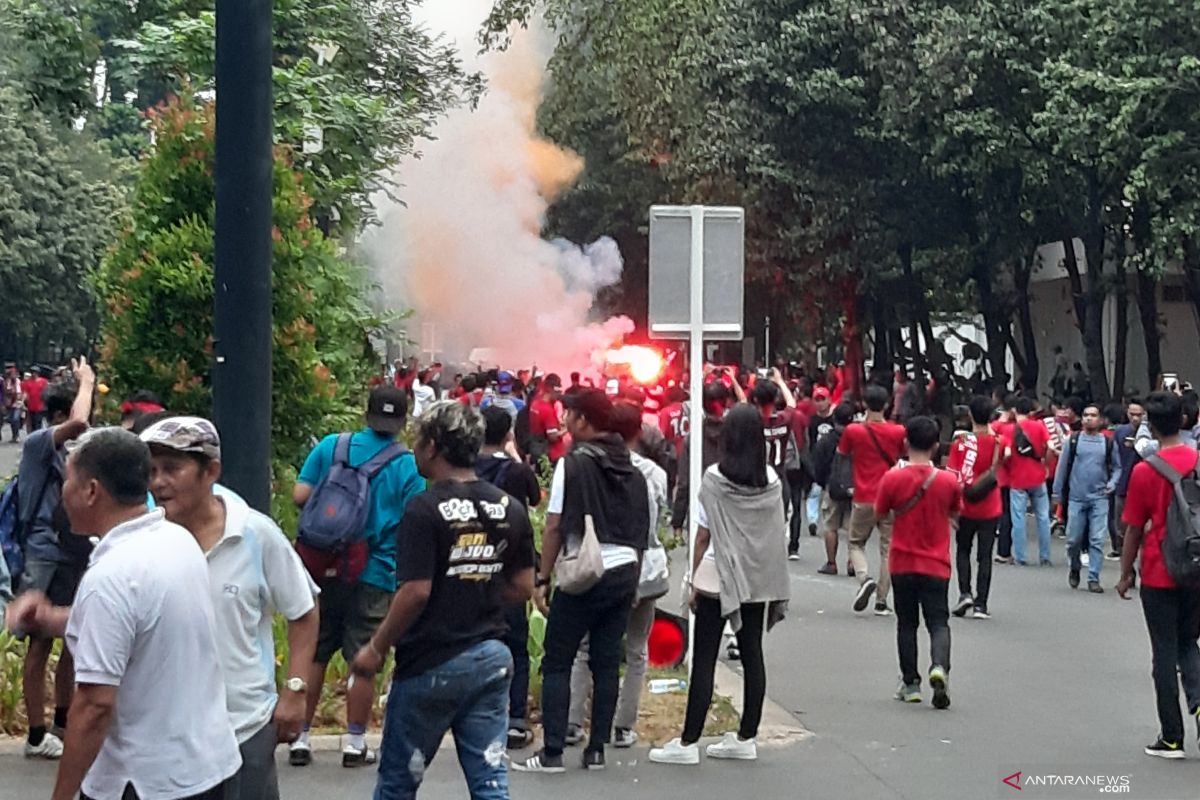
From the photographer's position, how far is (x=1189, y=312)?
3747 cm

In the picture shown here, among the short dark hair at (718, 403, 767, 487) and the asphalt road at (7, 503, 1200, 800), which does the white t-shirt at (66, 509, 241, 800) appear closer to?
the asphalt road at (7, 503, 1200, 800)

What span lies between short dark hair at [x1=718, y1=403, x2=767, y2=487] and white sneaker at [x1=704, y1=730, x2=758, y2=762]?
133 centimetres

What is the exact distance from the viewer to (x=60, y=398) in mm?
8664

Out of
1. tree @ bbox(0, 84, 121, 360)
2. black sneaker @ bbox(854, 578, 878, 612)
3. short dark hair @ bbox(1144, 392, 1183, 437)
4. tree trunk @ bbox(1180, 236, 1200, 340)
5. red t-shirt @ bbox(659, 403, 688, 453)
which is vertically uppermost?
tree @ bbox(0, 84, 121, 360)

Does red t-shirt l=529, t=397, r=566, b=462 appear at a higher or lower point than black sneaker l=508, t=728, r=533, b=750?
higher

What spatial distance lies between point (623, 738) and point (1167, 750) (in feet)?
8.94

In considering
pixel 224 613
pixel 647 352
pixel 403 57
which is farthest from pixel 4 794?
pixel 403 57

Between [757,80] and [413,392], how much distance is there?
775cm

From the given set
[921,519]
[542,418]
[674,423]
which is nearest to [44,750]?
[921,519]

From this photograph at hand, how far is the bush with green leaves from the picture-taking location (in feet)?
39.5

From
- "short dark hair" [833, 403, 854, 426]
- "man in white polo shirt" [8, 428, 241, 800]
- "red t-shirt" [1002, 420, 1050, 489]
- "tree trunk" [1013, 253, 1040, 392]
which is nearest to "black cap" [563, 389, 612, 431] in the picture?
"man in white polo shirt" [8, 428, 241, 800]

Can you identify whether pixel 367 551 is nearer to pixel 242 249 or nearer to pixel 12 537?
pixel 12 537

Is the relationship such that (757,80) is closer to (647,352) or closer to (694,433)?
(647,352)

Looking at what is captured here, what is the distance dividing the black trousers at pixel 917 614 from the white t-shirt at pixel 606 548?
249cm
